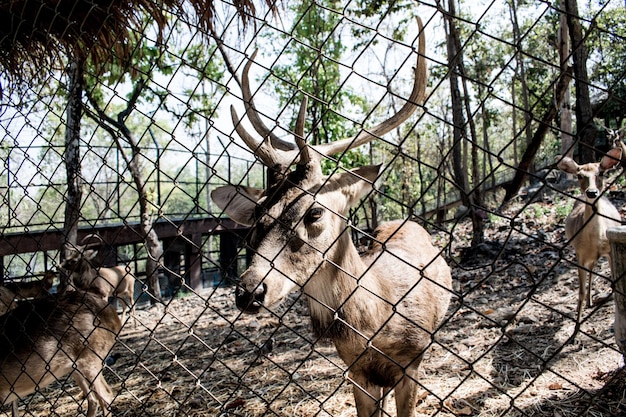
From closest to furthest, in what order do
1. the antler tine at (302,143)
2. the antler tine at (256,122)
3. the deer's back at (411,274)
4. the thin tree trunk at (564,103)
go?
the antler tine at (302,143)
the antler tine at (256,122)
the deer's back at (411,274)
the thin tree trunk at (564,103)

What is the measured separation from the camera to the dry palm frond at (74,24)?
2.47m

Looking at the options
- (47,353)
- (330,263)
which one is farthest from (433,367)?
(47,353)

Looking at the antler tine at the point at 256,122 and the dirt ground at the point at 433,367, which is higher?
the antler tine at the point at 256,122

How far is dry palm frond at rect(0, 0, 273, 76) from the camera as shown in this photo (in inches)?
97.3

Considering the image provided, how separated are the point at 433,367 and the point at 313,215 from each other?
280 cm

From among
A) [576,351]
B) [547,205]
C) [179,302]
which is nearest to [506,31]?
[547,205]

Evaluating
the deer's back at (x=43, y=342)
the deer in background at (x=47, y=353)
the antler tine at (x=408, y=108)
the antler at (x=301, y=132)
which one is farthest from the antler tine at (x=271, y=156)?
the deer in background at (x=47, y=353)

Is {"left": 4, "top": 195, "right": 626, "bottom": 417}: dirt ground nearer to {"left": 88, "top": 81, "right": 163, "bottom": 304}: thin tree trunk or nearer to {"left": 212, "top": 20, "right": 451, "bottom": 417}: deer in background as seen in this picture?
{"left": 212, "top": 20, "right": 451, "bottom": 417}: deer in background

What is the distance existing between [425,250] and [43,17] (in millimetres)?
3190

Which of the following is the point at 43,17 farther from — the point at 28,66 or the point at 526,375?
the point at 526,375

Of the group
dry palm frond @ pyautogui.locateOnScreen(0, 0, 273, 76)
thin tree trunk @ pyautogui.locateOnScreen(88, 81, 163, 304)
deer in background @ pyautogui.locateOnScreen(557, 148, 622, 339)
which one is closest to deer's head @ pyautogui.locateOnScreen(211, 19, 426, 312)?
thin tree trunk @ pyautogui.locateOnScreen(88, 81, 163, 304)

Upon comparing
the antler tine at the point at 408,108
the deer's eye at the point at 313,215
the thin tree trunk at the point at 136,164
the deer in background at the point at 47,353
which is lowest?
the deer in background at the point at 47,353

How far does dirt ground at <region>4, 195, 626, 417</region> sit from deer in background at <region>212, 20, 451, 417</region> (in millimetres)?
191

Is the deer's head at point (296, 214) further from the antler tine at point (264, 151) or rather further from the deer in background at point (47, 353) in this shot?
the deer in background at point (47, 353)
